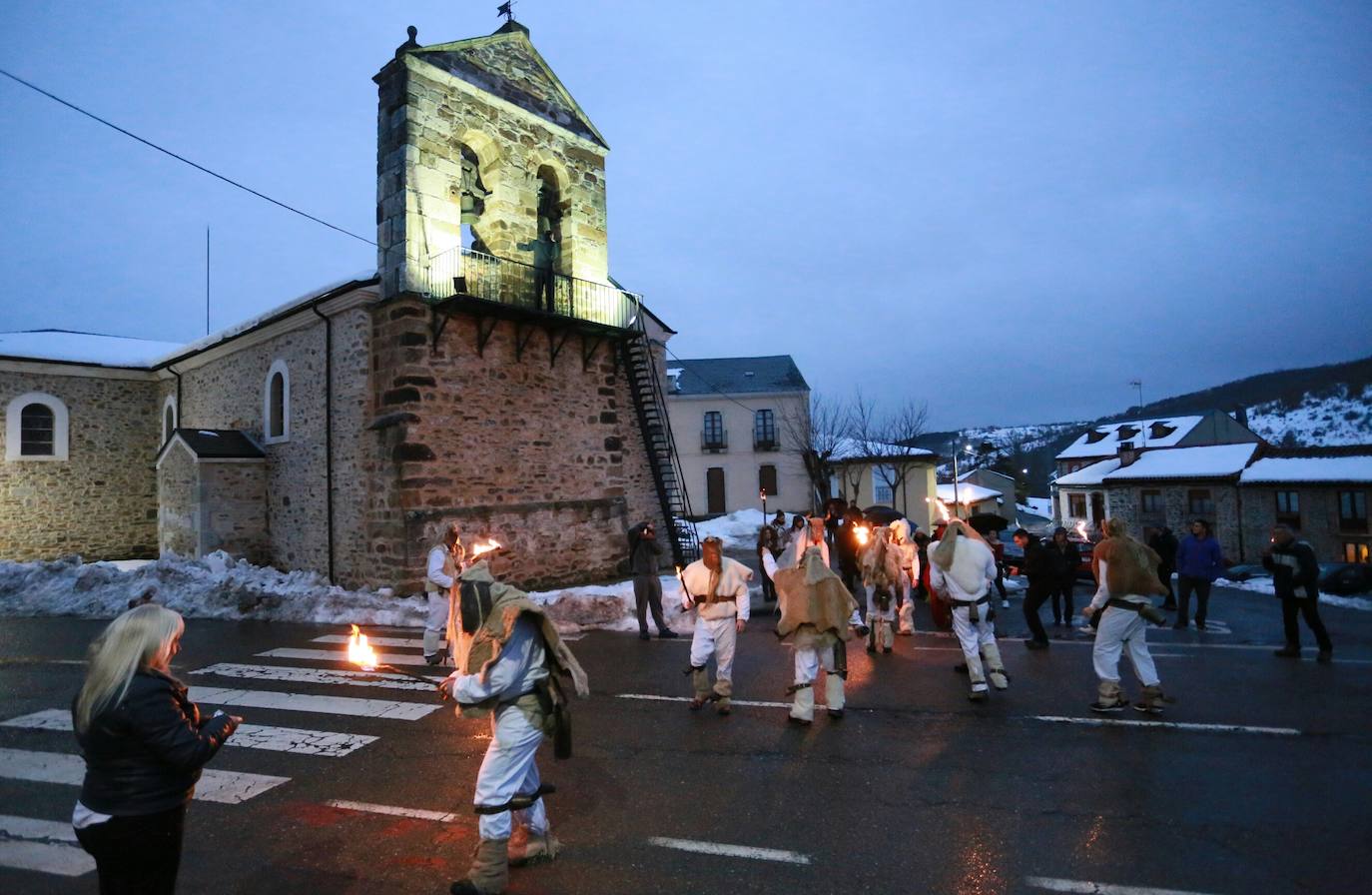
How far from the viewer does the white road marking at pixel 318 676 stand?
7852mm

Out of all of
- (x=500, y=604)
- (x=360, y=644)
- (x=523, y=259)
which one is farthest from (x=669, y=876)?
(x=523, y=259)

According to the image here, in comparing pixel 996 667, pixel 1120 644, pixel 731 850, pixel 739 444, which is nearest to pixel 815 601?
pixel 996 667

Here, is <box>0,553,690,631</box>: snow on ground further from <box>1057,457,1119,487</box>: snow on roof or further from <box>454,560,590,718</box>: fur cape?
<box>1057,457,1119,487</box>: snow on roof

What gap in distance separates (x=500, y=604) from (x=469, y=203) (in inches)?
544

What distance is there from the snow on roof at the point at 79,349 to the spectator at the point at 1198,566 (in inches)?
1084

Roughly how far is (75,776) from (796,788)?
5.46 metres

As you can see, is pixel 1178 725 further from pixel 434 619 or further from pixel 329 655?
pixel 329 655

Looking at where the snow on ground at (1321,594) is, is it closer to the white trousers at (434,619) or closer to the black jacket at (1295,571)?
the black jacket at (1295,571)

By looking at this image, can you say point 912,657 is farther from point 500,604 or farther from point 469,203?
point 469,203

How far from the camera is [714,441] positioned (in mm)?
41031

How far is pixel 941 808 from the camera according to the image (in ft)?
14.8

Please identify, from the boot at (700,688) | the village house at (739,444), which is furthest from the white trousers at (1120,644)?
the village house at (739,444)

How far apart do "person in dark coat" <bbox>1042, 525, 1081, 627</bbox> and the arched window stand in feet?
77.9

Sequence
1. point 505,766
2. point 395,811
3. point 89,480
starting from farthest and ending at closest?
point 89,480 → point 395,811 → point 505,766
